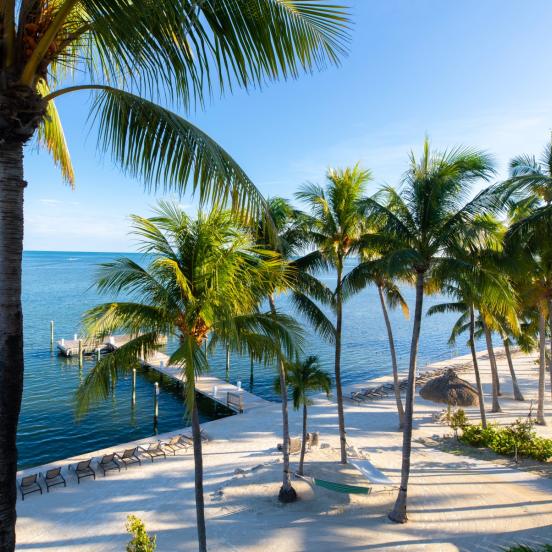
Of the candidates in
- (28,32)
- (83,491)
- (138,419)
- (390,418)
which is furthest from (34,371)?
(28,32)

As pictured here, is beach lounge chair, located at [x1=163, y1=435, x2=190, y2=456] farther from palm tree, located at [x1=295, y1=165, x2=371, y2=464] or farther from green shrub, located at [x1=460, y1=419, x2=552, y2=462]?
green shrub, located at [x1=460, y1=419, x2=552, y2=462]

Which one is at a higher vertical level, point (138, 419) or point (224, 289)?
point (224, 289)

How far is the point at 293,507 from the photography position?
1198cm

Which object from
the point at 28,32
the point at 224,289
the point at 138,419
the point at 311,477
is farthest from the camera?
the point at 138,419

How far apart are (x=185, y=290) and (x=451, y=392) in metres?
18.9

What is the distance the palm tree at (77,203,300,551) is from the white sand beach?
3.36 meters

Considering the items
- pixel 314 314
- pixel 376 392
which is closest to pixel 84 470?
pixel 314 314

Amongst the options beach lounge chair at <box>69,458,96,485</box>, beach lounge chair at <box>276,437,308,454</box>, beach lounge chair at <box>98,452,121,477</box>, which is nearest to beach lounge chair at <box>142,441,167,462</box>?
beach lounge chair at <box>98,452,121,477</box>

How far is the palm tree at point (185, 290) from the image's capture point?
24.4 feet

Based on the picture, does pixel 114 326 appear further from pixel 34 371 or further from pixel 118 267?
pixel 34 371

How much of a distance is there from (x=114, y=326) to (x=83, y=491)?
8.64 metres

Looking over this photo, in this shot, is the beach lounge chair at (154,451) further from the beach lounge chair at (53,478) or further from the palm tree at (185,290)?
the palm tree at (185,290)

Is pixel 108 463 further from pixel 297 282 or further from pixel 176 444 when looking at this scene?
pixel 297 282

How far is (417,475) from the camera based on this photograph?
1389 centimetres
